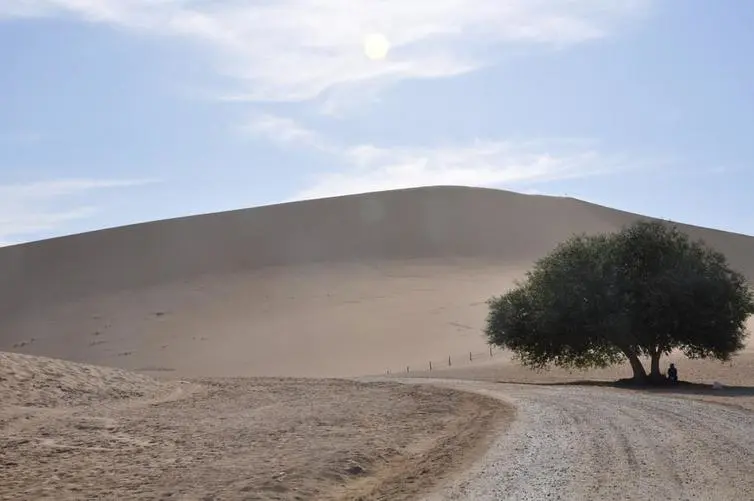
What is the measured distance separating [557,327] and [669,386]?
463 centimetres

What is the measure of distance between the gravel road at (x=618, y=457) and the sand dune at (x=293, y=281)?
3025 cm

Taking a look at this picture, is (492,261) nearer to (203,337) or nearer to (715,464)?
(203,337)

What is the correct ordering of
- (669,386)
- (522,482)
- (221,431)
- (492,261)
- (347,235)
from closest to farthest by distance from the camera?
1. (522,482)
2. (221,431)
3. (669,386)
4. (492,261)
5. (347,235)

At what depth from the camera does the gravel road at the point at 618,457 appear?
412 inches

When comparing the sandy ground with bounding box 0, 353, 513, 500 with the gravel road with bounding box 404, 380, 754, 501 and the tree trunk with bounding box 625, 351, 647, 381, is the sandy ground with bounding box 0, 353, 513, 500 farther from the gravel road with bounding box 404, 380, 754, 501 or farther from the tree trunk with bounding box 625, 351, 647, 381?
the tree trunk with bounding box 625, 351, 647, 381

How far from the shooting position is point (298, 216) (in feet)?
327

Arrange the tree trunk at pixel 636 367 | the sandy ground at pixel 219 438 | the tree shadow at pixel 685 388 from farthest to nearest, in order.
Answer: the tree trunk at pixel 636 367, the tree shadow at pixel 685 388, the sandy ground at pixel 219 438

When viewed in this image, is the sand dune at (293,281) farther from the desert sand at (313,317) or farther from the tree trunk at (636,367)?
the tree trunk at (636,367)

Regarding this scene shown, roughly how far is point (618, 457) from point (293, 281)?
63.2 metres

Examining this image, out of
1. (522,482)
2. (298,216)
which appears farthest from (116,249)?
(522,482)

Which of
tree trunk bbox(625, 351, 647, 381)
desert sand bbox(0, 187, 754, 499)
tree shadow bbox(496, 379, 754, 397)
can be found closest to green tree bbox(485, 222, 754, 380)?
tree trunk bbox(625, 351, 647, 381)

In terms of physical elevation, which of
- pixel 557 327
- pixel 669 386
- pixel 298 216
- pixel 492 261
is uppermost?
pixel 298 216

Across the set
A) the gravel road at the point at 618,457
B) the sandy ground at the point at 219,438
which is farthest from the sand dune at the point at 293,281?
the gravel road at the point at 618,457

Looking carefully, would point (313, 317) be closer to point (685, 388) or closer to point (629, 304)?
point (629, 304)
